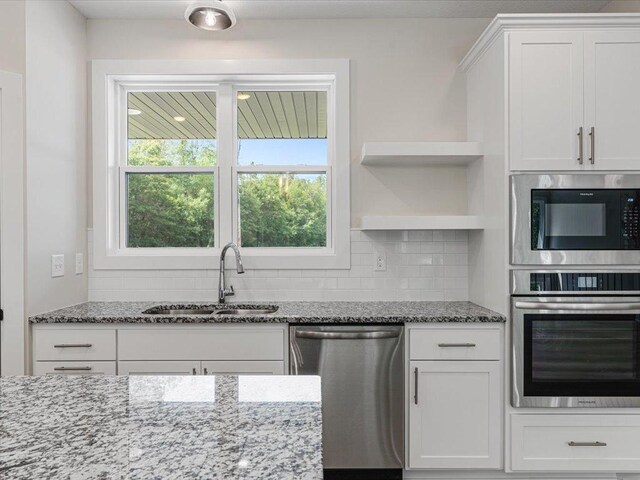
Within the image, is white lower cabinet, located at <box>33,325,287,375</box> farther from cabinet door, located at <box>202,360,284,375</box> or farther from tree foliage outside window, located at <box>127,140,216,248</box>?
tree foliage outside window, located at <box>127,140,216,248</box>

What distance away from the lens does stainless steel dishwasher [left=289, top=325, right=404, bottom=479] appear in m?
2.30

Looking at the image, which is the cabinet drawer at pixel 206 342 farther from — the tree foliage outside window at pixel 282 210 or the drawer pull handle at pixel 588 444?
the drawer pull handle at pixel 588 444

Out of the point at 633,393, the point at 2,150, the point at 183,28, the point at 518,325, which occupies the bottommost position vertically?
the point at 633,393

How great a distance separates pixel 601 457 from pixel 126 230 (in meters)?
3.08

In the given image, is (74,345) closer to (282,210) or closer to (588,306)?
(282,210)

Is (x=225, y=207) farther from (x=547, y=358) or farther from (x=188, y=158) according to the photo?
(x=547, y=358)

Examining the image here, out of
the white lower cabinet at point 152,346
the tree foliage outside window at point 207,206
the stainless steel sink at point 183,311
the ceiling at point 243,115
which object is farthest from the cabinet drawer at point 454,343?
the ceiling at point 243,115

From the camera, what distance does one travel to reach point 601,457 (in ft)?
7.55

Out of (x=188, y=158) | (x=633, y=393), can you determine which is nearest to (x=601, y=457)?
(x=633, y=393)

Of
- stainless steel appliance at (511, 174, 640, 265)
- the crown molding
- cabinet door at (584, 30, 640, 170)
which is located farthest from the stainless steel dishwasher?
the crown molding

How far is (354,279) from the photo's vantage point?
2.92 meters

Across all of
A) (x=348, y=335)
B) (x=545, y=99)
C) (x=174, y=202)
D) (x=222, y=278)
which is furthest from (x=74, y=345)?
(x=545, y=99)

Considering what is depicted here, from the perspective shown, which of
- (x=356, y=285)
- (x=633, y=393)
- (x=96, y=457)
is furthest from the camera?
(x=356, y=285)

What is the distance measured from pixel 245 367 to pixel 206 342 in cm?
24
